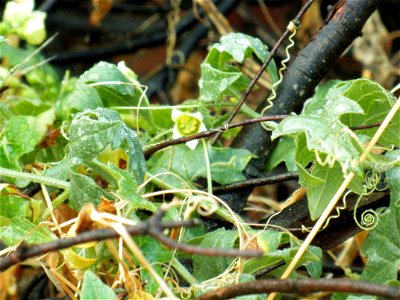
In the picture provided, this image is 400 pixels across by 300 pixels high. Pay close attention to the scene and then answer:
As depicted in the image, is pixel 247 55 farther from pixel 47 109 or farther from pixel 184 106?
pixel 47 109

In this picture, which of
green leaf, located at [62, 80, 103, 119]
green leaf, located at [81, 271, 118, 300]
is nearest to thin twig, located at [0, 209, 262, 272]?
green leaf, located at [81, 271, 118, 300]

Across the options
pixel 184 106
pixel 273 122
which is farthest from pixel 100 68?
pixel 273 122

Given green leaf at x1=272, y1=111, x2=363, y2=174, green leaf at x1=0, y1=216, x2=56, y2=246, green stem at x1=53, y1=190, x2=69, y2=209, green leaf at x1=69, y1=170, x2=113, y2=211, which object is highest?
green leaf at x1=272, y1=111, x2=363, y2=174

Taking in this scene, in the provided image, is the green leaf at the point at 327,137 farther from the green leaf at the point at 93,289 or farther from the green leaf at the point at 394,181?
the green leaf at the point at 93,289

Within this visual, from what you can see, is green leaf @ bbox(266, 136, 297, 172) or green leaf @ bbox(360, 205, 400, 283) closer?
green leaf @ bbox(360, 205, 400, 283)

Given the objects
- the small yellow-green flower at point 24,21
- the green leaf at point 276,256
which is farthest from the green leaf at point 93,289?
the small yellow-green flower at point 24,21

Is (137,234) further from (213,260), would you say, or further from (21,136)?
(21,136)

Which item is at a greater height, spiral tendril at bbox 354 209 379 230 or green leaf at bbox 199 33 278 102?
green leaf at bbox 199 33 278 102

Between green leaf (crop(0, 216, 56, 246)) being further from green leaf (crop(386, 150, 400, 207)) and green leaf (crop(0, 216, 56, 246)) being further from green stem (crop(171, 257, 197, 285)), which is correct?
green leaf (crop(386, 150, 400, 207))
